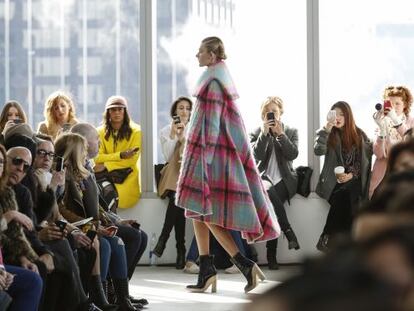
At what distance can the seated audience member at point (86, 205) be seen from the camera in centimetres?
580

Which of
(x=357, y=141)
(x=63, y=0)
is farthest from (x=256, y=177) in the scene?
(x=63, y=0)

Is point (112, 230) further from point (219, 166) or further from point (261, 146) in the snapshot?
point (261, 146)

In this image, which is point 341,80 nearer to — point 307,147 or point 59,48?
point 307,147

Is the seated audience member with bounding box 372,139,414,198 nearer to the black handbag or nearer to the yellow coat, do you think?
the yellow coat

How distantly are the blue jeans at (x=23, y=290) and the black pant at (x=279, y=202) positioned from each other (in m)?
4.98

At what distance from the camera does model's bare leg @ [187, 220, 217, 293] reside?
23.2ft

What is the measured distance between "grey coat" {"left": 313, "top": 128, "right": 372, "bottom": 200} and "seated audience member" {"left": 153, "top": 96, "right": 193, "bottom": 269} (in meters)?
1.16

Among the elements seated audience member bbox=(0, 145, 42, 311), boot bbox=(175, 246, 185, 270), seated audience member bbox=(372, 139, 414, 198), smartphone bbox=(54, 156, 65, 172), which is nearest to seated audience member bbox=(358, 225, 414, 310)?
seated audience member bbox=(372, 139, 414, 198)

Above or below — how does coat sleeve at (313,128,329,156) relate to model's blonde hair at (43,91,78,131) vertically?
below

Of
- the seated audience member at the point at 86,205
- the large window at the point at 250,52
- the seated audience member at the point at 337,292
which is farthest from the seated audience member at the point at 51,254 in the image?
the large window at the point at 250,52

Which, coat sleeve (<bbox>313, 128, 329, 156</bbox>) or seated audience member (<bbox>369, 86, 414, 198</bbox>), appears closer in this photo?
seated audience member (<bbox>369, 86, 414, 198</bbox>)

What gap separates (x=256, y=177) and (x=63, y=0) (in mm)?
3743

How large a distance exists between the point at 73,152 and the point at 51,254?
1.06 meters

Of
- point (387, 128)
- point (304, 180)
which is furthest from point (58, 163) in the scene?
point (304, 180)
